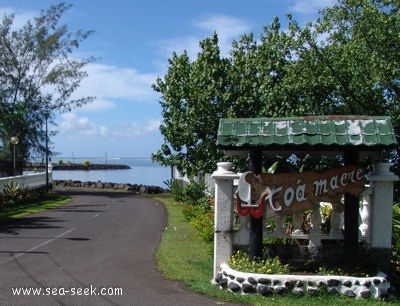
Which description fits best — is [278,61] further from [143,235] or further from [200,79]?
[143,235]

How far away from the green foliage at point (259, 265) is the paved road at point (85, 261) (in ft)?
2.62

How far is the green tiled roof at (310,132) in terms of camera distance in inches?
299

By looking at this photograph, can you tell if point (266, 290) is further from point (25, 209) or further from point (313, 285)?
point (25, 209)

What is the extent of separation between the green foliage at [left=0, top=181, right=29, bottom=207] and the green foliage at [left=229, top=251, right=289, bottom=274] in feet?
52.5

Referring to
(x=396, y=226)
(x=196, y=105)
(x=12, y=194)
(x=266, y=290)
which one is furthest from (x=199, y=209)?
(x=12, y=194)

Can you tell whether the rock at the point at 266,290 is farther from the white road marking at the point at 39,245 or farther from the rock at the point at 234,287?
the white road marking at the point at 39,245

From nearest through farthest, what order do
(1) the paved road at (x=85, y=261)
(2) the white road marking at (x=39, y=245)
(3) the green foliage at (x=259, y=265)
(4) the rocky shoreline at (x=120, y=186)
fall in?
1. (1) the paved road at (x=85, y=261)
2. (3) the green foliage at (x=259, y=265)
3. (2) the white road marking at (x=39, y=245)
4. (4) the rocky shoreline at (x=120, y=186)

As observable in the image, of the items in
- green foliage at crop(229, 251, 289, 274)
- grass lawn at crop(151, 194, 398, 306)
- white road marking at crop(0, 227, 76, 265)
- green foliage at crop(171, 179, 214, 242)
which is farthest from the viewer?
green foliage at crop(171, 179, 214, 242)

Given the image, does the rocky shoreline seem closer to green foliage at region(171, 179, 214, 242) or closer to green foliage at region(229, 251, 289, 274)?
green foliage at region(171, 179, 214, 242)

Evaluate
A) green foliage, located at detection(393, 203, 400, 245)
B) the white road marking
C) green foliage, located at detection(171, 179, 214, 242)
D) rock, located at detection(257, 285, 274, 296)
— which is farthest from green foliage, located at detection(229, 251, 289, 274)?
the white road marking

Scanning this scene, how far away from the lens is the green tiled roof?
7.59 meters

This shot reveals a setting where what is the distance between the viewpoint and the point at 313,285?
24.4 feet

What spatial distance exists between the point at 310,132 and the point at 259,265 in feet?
7.38

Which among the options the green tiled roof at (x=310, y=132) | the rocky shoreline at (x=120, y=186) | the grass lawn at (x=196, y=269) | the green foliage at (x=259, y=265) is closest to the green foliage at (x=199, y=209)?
the grass lawn at (x=196, y=269)
